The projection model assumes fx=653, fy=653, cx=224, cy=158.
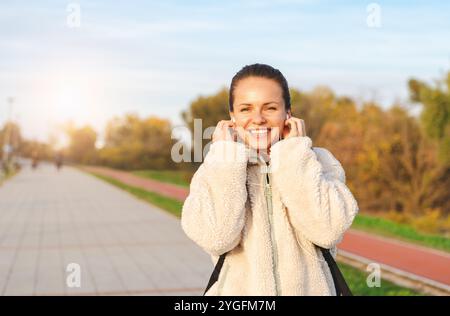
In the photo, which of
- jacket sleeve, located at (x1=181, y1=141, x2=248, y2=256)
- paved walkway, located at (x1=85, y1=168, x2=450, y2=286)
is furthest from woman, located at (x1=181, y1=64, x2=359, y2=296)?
paved walkway, located at (x1=85, y1=168, x2=450, y2=286)

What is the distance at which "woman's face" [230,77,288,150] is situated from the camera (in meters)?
2.20

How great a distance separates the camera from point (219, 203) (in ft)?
6.88

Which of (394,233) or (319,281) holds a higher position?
(319,281)

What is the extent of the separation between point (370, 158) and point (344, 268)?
355 inches

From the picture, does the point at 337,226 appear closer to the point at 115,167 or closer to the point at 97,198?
the point at 97,198

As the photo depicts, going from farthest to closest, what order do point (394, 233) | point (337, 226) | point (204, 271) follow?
point (394, 233), point (204, 271), point (337, 226)

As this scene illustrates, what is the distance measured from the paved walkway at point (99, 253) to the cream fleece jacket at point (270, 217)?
4650 mm

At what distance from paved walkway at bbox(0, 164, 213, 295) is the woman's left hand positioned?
467 centimetres

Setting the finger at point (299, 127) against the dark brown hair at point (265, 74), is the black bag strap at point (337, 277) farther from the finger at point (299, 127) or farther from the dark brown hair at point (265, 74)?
the dark brown hair at point (265, 74)

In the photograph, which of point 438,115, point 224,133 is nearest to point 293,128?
point 224,133

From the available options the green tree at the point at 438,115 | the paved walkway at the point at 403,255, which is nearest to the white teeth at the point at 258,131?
the paved walkway at the point at 403,255

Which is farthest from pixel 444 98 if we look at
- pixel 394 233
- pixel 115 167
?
pixel 115 167
